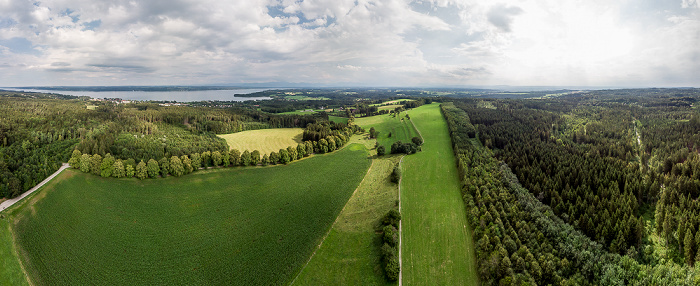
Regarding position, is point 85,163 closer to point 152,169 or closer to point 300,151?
point 152,169

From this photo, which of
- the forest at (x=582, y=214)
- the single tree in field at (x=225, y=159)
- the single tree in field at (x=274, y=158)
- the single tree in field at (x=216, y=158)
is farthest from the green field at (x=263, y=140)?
the forest at (x=582, y=214)

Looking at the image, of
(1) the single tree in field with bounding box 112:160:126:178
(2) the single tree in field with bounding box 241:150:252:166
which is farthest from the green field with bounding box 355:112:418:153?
(1) the single tree in field with bounding box 112:160:126:178

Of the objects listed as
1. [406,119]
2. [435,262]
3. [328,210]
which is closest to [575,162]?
[435,262]

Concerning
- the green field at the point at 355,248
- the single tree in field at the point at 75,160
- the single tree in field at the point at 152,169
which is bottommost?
the green field at the point at 355,248

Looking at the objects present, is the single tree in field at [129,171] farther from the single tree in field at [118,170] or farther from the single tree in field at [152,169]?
the single tree in field at [152,169]

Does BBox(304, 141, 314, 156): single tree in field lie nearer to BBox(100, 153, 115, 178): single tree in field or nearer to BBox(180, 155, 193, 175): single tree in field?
BBox(180, 155, 193, 175): single tree in field

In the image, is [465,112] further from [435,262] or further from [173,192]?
[173,192]
